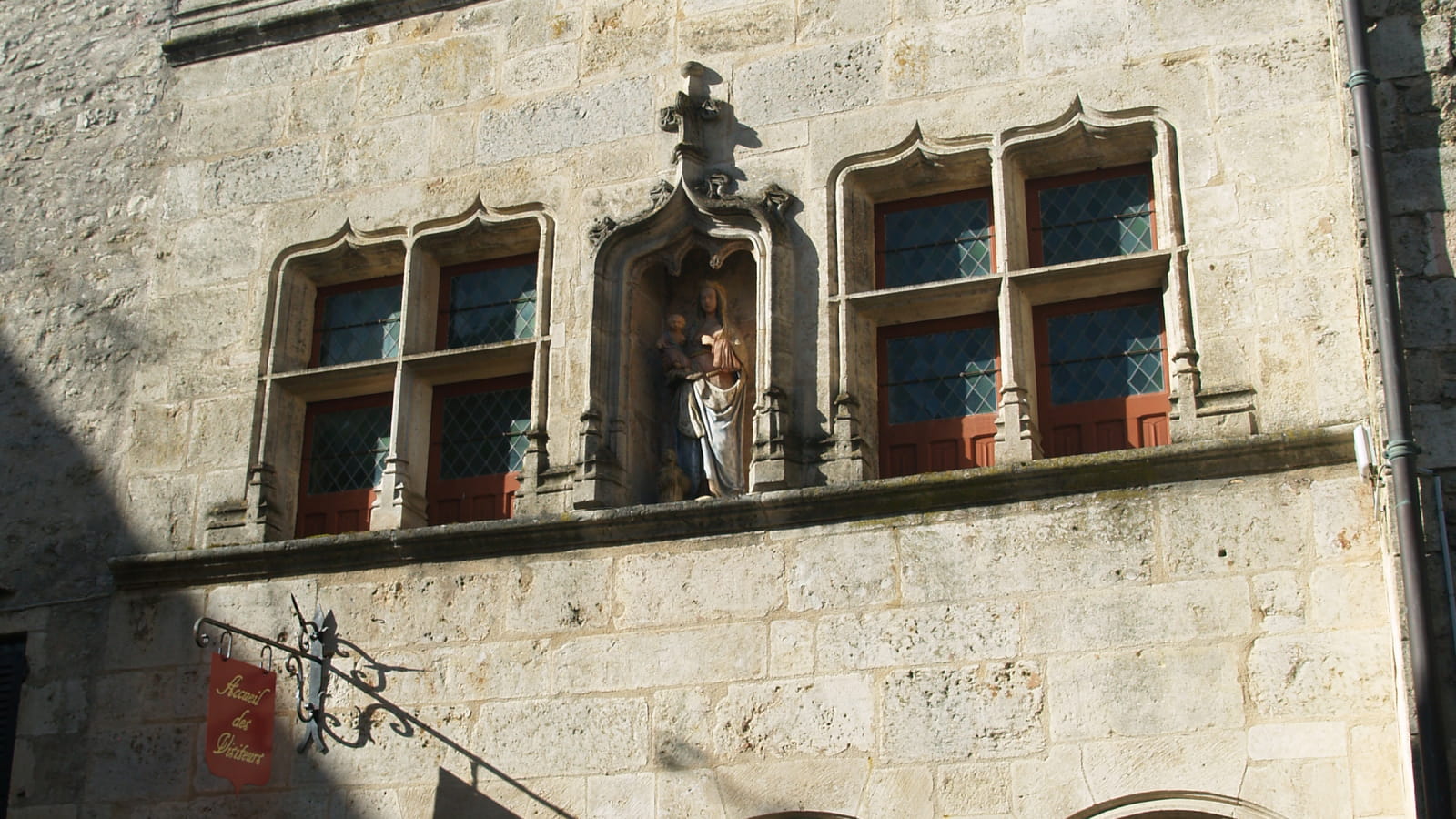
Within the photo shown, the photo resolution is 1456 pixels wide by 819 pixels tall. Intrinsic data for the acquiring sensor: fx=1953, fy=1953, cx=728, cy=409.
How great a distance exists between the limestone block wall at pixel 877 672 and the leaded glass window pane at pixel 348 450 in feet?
2.25

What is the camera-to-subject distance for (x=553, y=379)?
8.22 metres

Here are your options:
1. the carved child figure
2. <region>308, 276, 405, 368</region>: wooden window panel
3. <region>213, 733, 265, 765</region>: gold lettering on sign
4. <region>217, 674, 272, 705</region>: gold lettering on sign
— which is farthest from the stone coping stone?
<region>213, 733, 265, 765</region>: gold lettering on sign

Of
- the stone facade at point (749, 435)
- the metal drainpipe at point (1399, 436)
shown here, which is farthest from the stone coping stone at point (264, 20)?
the metal drainpipe at point (1399, 436)

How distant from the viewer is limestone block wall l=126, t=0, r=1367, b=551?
734cm

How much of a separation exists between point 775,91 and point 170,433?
123 inches

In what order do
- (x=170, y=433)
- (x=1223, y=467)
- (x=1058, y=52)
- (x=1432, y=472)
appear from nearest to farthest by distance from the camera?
1. (x=1432, y=472)
2. (x=1223, y=467)
3. (x=1058, y=52)
4. (x=170, y=433)

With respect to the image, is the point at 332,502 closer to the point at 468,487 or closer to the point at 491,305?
the point at 468,487

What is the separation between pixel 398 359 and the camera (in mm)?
8562

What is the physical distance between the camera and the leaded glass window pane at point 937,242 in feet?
26.4

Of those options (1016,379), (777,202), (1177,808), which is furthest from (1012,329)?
(1177,808)

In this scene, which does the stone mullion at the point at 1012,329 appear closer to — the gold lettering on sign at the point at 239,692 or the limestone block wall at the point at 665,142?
the limestone block wall at the point at 665,142

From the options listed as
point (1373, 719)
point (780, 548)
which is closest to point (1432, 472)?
point (1373, 719)

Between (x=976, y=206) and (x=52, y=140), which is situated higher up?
(x=52, y=140)

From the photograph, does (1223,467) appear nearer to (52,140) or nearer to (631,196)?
(631,196)
